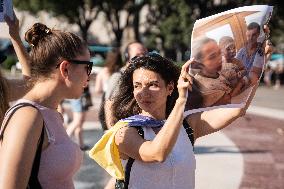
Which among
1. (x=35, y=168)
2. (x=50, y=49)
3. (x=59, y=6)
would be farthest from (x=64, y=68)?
(x=59, y=6)

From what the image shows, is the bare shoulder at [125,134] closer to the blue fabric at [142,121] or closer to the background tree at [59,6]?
the blue fabric at [142,121]

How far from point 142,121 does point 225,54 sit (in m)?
0.54

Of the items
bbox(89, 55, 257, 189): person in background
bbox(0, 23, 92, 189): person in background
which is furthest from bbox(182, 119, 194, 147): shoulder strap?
bbox(0, 23, 92, 189): person in background

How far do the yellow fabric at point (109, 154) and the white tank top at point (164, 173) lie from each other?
0.09 m

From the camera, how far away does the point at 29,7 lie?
41750 millimetres

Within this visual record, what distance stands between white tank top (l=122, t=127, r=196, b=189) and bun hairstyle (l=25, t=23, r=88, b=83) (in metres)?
0.57

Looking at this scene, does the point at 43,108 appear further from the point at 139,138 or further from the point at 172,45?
the point at 172,45

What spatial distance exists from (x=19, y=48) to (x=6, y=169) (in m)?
1.18

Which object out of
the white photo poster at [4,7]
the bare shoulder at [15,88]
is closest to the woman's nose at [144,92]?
the bare shoulder at [15,88]

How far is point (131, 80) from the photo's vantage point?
3037 millimetres

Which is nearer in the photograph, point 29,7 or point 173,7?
point 173,7

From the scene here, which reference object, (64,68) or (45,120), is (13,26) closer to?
(64,68)

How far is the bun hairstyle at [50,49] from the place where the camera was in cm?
244

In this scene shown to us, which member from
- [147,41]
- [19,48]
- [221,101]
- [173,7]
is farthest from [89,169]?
[147,41]
